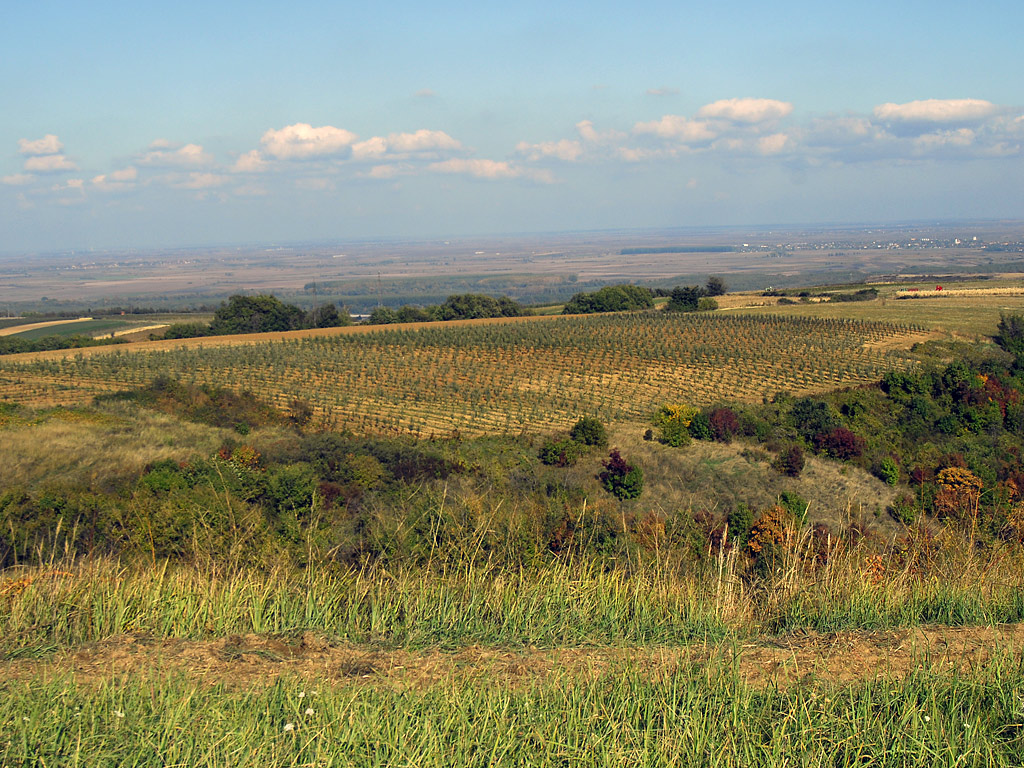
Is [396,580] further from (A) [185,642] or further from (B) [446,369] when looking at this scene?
(B) [446,369]

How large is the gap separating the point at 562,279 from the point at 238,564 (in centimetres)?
19295

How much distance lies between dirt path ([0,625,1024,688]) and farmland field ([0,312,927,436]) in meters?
21.4

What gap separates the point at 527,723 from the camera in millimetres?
3373

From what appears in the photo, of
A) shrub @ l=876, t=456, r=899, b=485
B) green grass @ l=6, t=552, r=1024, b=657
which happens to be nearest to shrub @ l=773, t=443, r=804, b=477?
shrub @ l=876, t=456, r=899, b=485

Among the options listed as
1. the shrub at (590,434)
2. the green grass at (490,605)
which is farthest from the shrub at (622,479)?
the green grass at (490,605)

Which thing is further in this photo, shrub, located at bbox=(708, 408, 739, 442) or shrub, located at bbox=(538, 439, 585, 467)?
shrub, located at bbox=(708, 408, 739, 442)

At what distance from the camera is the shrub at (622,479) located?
21.0m

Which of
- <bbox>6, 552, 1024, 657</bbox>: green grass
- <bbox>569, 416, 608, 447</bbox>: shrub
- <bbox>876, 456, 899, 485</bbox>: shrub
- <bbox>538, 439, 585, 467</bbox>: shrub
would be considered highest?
<bbox>6, 552, 1024, 657</bbox>: green grass

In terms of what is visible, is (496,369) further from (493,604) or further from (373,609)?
(373,609)

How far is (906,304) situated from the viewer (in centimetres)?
6316

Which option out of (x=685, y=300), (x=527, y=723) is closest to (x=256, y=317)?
(x=685, y=300)

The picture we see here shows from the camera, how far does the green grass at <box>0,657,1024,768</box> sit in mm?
3131

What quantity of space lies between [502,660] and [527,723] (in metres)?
0.78

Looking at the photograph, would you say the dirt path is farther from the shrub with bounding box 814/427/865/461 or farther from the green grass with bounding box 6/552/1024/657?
the shrub with bounding box 814/427/865/461
